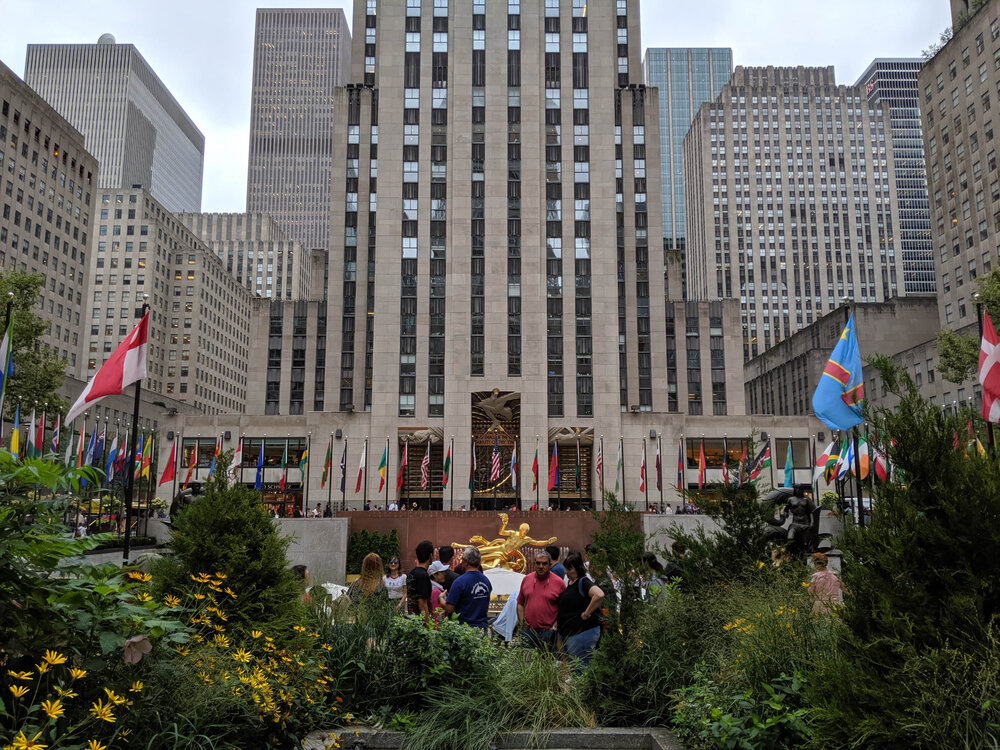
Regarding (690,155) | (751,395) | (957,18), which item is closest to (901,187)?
(690,155)

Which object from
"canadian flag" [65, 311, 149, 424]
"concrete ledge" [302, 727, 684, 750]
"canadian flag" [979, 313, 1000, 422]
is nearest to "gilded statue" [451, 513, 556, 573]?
"canadian flag" [65, 311, 149, 424]

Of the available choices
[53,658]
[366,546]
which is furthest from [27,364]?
[53,658]

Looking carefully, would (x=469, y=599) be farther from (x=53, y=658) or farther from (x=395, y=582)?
(x=53, y=658)

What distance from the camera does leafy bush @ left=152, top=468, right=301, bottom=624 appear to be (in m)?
7.98

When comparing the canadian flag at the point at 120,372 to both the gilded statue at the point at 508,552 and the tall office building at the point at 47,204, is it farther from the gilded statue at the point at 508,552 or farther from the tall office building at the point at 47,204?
the tall office building at the point at 47,204

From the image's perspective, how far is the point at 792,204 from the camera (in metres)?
133

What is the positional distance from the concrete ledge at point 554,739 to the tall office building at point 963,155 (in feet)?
242

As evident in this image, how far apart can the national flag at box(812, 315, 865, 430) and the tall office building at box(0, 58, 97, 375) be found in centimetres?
7811

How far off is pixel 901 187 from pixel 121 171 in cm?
17794

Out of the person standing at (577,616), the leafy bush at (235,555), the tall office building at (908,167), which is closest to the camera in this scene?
the leafy bush at (235,555)

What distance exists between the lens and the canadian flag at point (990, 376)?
18.5m

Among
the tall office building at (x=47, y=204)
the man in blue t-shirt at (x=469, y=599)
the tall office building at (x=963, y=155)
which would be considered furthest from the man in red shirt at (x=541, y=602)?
the tall office building at (x=47, y=204)

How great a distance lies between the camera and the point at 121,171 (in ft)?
643

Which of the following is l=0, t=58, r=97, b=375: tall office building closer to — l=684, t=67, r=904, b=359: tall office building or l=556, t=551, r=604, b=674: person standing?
l=556, t=551, r=604, b=674: person standing
